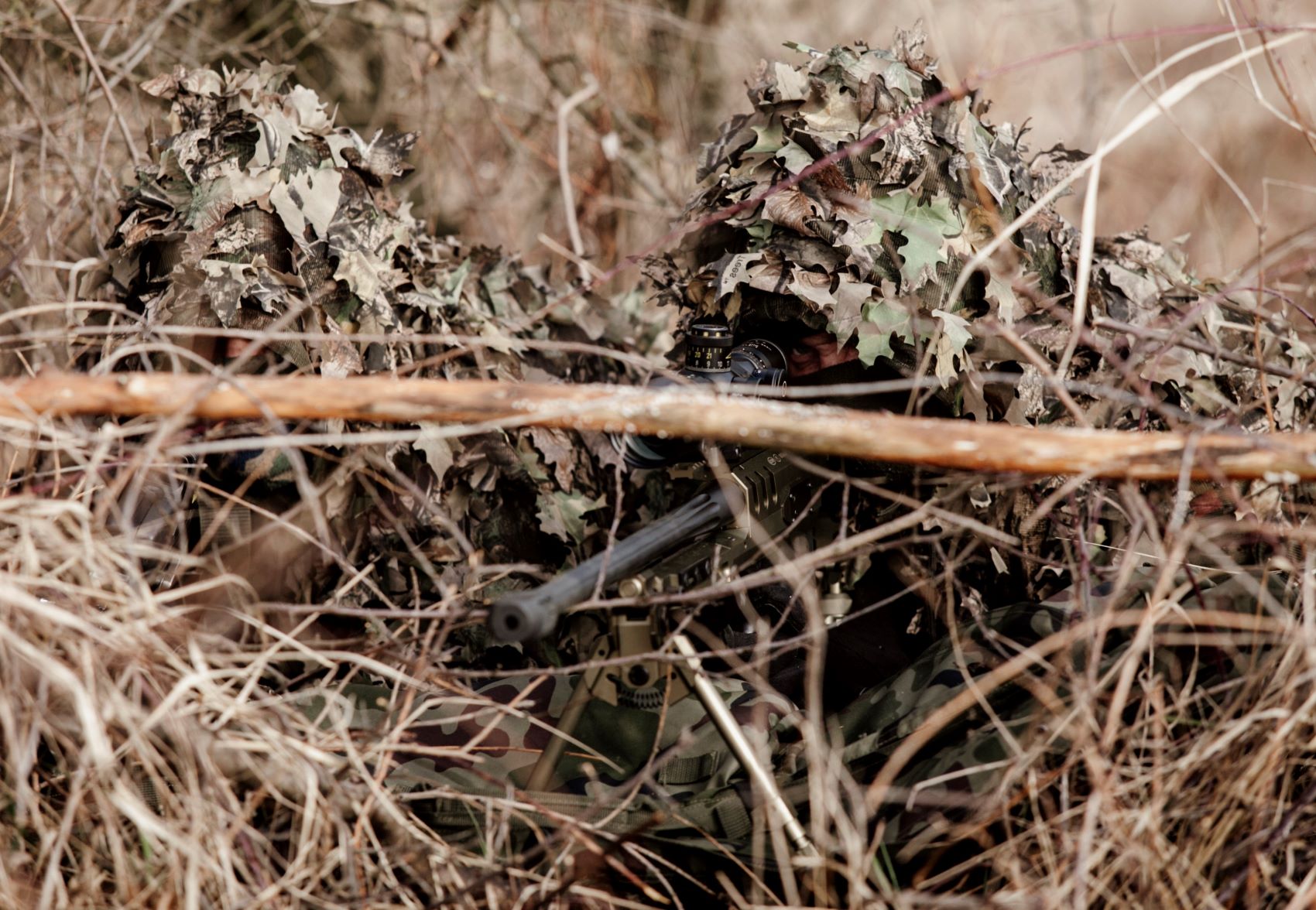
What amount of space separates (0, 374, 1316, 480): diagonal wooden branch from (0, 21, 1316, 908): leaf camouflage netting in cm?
5

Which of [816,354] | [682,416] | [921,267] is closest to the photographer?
[682,416]

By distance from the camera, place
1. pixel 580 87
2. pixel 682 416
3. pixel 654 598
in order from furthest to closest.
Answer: pixel 580 87 < pixel 654 598 < pixel 682 416

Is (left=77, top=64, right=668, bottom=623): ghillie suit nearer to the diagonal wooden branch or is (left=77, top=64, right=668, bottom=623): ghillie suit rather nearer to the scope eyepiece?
the scope eyepiece

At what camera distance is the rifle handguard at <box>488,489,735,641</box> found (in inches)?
56.4

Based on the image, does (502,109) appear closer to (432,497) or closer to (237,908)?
(432,497)

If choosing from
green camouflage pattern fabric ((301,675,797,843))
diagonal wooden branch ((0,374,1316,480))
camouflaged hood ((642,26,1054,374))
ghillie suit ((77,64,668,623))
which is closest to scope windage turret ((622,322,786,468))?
camouflaged hood ((642,26,1054,374))

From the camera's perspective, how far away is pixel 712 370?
2.31 m

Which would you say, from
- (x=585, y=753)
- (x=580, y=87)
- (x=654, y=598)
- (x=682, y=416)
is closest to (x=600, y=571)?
(x=654, y=598)

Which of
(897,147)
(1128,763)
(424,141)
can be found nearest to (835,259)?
(897,147)

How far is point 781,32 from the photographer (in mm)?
6254

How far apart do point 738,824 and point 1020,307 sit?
4.27ft

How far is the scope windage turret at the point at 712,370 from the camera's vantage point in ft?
7.43

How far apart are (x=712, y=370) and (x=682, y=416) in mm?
780

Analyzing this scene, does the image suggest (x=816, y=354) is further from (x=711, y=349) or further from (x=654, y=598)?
(x=654, y=598)
